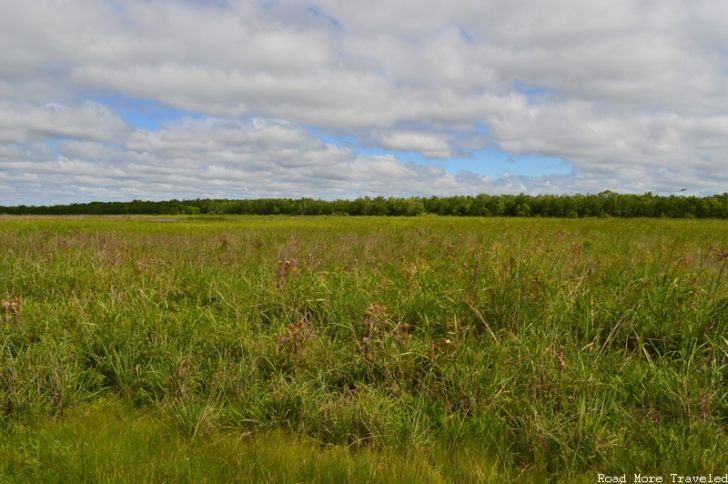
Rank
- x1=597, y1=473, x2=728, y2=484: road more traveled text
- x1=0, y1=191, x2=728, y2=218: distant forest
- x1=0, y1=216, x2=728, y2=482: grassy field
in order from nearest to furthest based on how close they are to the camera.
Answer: x1=597, y1=473, x2=728, y2=484: road more traveled text < x1=0, y1=216, x2=728, y2=482: grassy field < x1=0, y1=191, x2=728, y2=218: distant forest

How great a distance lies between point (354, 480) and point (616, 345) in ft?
11.7

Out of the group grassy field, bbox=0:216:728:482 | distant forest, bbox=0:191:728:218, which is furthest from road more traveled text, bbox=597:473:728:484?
distant forest, bbox=0:191:728:218

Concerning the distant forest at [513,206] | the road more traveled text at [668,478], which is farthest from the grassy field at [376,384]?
the distant forest at [513,206]

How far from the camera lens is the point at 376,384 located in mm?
4336

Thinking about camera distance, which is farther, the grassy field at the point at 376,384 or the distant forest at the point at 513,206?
the distant forest at the point at 513,206

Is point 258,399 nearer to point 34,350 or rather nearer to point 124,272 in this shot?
point 34,350

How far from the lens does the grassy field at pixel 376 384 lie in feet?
10.4

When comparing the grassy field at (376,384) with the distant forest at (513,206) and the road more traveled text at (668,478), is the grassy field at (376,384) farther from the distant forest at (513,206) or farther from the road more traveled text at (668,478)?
the distant forest at (513,206)

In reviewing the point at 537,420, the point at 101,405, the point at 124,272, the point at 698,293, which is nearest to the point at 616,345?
the point at 698,293

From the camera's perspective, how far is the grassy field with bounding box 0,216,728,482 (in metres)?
3.17

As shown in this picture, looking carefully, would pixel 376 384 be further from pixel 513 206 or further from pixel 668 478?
pixel 513 206

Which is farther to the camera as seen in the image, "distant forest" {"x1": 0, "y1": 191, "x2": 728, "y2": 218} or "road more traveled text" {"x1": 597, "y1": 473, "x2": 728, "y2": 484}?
"distant forest" {"x1": 0, "y1": 191, "x2": 728, "y2": 218}

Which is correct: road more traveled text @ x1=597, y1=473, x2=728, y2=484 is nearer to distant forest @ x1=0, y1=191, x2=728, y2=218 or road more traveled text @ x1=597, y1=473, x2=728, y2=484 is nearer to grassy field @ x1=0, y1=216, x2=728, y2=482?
grassy field @ x1=0, y1=216, x2=728, y2=482

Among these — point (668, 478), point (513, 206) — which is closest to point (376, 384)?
point (668, 478)
